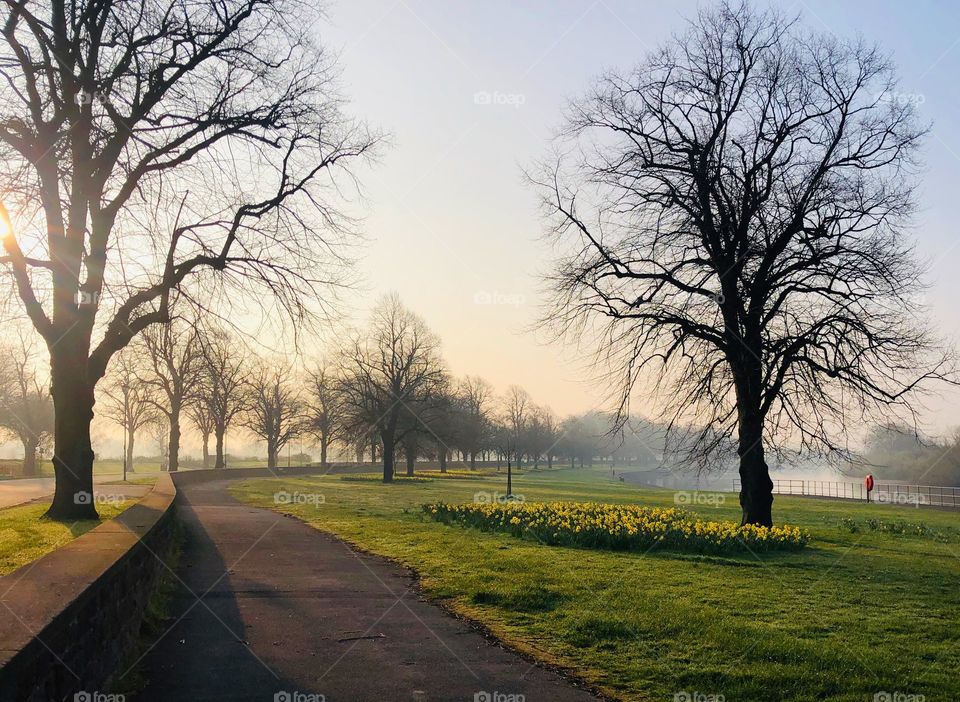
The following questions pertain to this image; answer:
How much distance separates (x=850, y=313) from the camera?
17.8 meters

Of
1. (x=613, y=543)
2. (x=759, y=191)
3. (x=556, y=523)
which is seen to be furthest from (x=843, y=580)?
(x=759, y=191)

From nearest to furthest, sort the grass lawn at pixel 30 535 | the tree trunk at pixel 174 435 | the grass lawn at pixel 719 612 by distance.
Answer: the grass lawn at pixel 719 612
the grass lawn at pixel 30 535
the tree trunk at pixel 174 435

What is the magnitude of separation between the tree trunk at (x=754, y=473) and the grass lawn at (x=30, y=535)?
14.1m

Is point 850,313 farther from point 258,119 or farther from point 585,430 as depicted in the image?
point 585,430

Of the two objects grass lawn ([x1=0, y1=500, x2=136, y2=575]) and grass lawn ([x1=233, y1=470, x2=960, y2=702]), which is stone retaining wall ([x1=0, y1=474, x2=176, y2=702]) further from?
grass lawn ([x1=233, y1=470, x2=960, y2=702])

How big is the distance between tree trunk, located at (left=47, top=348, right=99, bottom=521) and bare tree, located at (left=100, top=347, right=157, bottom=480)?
29720 millimetres

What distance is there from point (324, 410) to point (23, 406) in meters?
24.7

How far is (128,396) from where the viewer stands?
63688 mm

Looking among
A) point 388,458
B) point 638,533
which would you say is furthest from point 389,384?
point 638,533

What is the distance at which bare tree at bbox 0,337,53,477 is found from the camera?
196 ft

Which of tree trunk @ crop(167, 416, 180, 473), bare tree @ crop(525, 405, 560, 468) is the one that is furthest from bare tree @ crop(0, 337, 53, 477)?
bare tree @ crop(525, 405, 560, 468)

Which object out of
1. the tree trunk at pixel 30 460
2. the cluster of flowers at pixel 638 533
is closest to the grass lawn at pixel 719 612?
the cluster of flowers at pixel 638 533

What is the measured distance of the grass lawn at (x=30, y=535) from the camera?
31.3ft

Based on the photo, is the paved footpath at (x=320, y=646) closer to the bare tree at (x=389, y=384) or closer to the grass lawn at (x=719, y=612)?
the grass lawn at (x=719, y=612)
